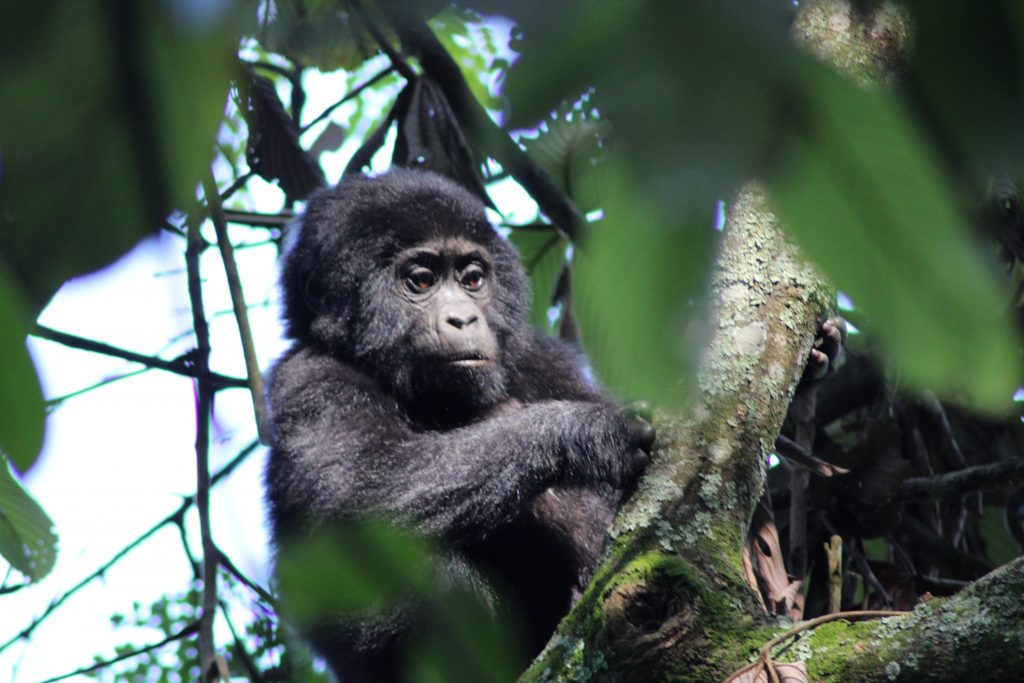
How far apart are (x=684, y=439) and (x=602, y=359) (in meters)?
1.58

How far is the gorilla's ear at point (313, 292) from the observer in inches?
166

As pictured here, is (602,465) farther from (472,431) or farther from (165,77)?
(165,77)

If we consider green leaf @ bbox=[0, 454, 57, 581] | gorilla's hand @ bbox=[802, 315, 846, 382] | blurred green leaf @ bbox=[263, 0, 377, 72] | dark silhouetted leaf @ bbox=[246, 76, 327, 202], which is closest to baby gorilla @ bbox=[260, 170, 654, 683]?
dark silhouetted leaf @ bbox=[246, 76, 327, 202]

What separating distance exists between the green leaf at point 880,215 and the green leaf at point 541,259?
3.92 m

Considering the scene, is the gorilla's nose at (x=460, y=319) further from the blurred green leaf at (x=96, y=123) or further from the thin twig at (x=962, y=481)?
the blurred green leaf at (x=96, y=123)

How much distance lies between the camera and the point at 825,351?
3311 mm

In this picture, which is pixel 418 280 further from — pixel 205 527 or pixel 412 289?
pixel 205 527

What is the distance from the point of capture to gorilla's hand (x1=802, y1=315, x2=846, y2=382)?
3.24 metres

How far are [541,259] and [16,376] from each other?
4.05 meters

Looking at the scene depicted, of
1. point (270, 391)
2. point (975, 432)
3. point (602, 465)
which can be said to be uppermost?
point (270, 391)

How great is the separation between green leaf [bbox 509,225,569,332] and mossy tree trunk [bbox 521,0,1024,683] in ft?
7.71

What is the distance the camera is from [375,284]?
13.5 ft

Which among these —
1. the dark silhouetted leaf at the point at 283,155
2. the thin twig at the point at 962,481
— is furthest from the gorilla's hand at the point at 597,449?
the thin twig at the point at 962,481

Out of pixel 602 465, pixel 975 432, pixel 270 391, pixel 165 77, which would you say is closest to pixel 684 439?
pixel 602 465
